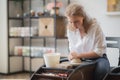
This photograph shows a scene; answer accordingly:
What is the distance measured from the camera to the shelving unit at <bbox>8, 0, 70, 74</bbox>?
15.9ft

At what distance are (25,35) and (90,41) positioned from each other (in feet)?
8.80

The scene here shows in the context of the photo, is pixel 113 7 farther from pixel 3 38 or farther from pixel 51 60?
pixel 51 60

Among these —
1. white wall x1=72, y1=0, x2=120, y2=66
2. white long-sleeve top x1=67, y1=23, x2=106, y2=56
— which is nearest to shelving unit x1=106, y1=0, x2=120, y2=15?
white wall x1=72, y1=0, x2=120, y2=66

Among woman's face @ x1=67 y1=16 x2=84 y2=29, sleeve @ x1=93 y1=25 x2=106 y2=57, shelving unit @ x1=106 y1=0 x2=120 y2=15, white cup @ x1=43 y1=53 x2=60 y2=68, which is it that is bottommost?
white cup @ x1=43 y1=53 x2=60 y2=68

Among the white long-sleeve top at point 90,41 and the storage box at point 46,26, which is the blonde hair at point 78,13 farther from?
the storage box at point 46,26

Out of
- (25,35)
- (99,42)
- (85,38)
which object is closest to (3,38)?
(25,35)

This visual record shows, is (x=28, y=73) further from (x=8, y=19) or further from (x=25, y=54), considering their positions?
(x=8, y=19)

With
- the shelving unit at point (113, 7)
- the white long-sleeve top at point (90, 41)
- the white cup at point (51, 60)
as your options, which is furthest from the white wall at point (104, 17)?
the white cup at point (51, 60)

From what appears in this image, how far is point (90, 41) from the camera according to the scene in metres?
2.40

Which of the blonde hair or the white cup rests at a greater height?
the blonde hair

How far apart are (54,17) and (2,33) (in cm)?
116

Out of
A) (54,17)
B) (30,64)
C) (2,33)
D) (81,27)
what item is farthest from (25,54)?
(81,27)

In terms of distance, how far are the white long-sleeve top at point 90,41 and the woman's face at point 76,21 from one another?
0.24 ft

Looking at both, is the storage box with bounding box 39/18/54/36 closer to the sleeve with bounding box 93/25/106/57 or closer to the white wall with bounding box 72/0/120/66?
the white wall with bounding box 72/0/120/66
